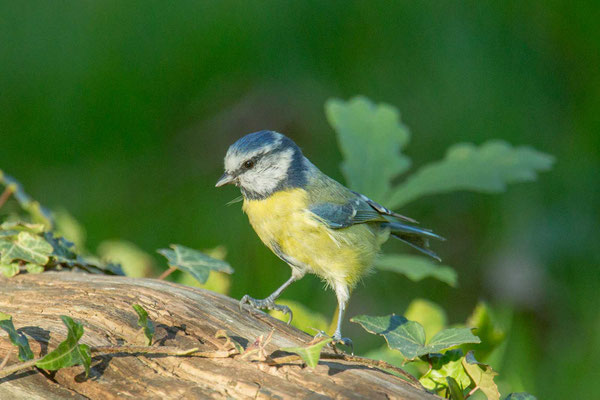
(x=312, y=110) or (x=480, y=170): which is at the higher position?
(x=312, y=110)

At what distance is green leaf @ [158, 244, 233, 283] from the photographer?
1.69 meters

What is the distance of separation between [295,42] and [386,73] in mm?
568

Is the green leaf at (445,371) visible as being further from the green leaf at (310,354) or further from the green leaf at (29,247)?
the green leaf at (29,247)

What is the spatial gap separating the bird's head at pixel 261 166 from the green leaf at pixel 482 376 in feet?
2.90

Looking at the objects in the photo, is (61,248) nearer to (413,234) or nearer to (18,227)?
(18,227)

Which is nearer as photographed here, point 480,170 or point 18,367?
point 18,367

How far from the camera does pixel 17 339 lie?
1.15 m

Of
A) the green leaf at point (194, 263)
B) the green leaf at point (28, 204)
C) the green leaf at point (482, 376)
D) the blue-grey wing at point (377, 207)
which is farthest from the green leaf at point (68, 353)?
the blue-grey wing at point (377, 207)

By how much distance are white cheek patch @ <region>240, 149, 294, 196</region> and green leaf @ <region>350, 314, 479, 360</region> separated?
0.71 meters

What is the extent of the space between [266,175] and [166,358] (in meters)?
0.88

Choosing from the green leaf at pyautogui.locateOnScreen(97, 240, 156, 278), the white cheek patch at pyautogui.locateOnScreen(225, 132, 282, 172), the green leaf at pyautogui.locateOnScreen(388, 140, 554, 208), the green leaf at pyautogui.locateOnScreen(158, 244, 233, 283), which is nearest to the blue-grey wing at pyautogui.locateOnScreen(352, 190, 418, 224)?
the green leaf at pyautogui.locateOnScreen(388, 140, 554, 208)

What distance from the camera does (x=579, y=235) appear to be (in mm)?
3154

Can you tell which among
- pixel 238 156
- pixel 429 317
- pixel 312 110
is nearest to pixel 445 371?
pixel 429 317

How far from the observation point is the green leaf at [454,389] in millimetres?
1269
